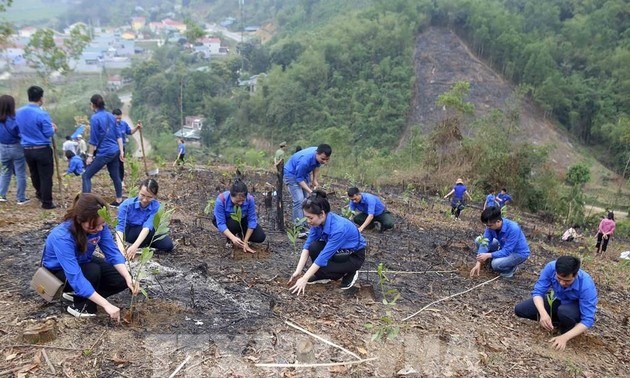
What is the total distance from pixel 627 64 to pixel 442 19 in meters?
15.4

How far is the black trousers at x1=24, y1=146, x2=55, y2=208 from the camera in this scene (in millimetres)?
5852

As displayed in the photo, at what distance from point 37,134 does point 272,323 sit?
4132 mm

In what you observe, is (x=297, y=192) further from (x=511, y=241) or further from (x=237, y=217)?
(x=511, y=241)

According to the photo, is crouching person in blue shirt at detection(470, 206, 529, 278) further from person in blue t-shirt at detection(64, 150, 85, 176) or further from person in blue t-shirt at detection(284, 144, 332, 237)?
person in blue t-shirt at detection(64, 150, 85, 176)

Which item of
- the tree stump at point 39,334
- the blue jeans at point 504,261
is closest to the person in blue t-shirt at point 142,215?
the tree stump at point 39,334

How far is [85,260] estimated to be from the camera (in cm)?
348

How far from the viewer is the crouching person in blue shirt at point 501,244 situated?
5.28 m

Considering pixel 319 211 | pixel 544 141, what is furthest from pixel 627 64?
pixel 319 211

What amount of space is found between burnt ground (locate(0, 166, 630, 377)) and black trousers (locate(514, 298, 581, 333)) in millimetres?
121

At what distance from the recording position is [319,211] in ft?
13.8

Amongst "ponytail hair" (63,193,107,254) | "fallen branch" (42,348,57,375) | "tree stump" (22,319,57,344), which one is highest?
"ponytail hair" (63,193,107,254)

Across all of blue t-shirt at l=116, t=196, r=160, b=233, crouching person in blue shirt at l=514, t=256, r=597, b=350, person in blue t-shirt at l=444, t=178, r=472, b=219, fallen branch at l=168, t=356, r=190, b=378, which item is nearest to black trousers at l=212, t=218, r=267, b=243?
blue t-shirt at l=116, t=196, r=160, b=233

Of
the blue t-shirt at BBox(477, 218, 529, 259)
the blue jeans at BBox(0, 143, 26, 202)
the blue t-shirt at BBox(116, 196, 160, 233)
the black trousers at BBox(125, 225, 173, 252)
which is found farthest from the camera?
the blue jeans at BBox(0, 143, 26, 202)

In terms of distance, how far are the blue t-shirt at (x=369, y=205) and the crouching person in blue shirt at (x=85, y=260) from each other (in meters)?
4.08
